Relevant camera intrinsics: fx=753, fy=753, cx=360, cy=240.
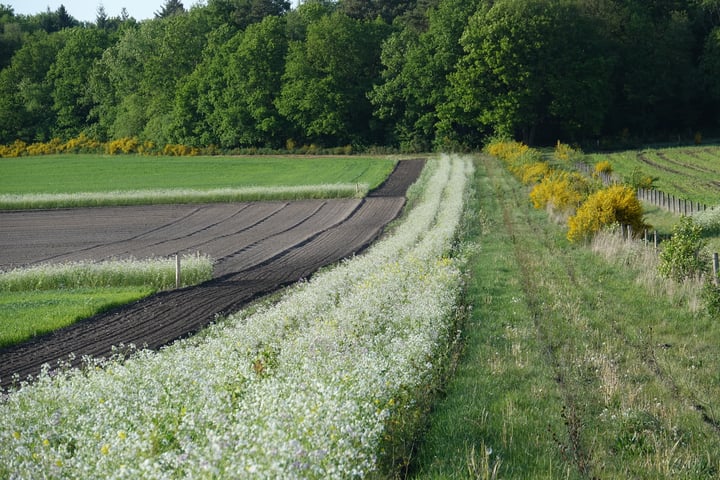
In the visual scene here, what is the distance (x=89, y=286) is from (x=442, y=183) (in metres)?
27.8

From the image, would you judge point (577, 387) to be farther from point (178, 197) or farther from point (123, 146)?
point (123, 146)

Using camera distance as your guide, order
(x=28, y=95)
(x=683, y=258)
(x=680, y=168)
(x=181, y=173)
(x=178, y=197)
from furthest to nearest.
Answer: (x=28, y=95)
(x=181, y=173)
(x=680, y=168)
(x=178, y=197)
(x=683, y=258)

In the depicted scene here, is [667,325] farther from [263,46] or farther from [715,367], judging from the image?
[263,46]

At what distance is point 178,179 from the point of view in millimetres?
63156

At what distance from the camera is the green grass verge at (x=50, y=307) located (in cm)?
1709

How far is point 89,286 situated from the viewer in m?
23.7

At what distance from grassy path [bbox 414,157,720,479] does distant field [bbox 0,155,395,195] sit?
35949 millimetres

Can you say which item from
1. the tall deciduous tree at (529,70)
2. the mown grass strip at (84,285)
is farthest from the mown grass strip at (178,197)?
the tall deciduous tree at (529,70)

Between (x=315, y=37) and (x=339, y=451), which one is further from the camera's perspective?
(x=315, y=37)

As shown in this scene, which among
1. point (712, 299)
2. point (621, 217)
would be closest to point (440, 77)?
point (621, 217)

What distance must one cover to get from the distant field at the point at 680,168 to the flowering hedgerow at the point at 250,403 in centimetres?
2518

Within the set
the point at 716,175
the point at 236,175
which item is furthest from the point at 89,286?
the point at 236,175

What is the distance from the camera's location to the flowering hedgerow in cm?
620

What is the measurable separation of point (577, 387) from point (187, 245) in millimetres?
23921
